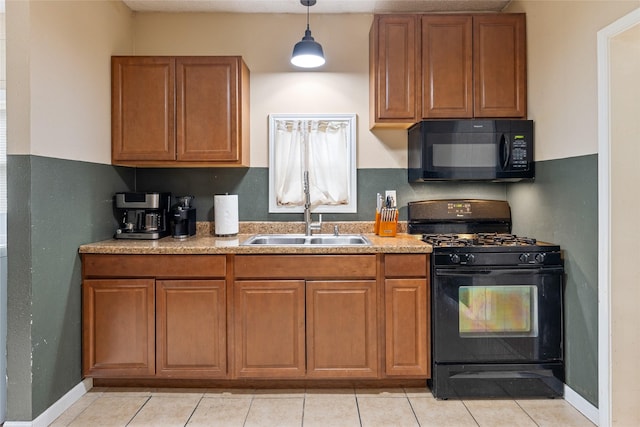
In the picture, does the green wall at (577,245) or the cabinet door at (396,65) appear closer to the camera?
the green wall at (577,245)

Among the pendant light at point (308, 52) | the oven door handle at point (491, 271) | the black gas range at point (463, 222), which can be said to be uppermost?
the pendant light at point (308, 52)

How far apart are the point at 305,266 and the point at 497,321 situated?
46.1 inches

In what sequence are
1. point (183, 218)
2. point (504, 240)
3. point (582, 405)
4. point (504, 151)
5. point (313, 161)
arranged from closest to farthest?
1. point (582, 405)
2. point (504, 240)
3. point (504, 151)
4. point (183, 218)
5. point (313, 161)

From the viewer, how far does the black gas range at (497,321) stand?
249cm

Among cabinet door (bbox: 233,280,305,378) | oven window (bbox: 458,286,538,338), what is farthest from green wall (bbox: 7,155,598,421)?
cabinet door (bbox: 233,280,305,378)

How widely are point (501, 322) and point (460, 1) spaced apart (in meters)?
2.21

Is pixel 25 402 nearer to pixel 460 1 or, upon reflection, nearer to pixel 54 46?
pixel 54 46

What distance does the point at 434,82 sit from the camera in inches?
113

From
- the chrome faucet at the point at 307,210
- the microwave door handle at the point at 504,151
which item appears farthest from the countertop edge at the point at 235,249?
the microwave door handle at the point at 504,151

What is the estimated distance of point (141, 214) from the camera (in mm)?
A: 2984

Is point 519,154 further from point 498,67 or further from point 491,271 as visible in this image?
point 491,271

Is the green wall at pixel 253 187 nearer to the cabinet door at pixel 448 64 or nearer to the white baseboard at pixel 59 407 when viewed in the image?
the cabinet door at pixel 448 64

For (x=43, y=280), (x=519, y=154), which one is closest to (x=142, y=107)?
(x=43, y=280)

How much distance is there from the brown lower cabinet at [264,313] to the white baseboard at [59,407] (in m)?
0.11
